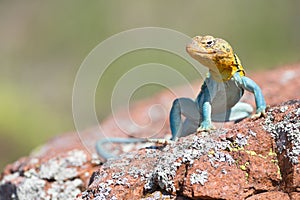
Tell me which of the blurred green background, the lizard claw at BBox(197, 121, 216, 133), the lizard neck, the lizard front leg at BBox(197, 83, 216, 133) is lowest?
the lizard claw at BBox(197, 121, 216, 133)

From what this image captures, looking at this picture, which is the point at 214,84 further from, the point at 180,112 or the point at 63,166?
the point at 63,166

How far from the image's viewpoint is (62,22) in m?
14.2

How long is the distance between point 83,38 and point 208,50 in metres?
10.6

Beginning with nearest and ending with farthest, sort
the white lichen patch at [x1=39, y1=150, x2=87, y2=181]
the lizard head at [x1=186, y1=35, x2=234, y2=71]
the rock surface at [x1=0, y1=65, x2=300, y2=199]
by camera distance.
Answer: the rock surface at [x1=0, y1=65, x2=300, y2=199] < the lizard head at [x1=186, y1=35, x2=234, y2=71] < the white lichen patch at [x1=39, y1=150, x2=87, y2=181]

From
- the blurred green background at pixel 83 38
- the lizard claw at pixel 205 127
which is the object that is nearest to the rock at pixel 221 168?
the lizard claw at pixel 205 127

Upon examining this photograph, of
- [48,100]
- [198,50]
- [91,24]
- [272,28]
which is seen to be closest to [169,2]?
[91,24]

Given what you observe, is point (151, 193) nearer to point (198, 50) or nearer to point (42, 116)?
point (198, 50)

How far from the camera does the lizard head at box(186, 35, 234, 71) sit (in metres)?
3.23

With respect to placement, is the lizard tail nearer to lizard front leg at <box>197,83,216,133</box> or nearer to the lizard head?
lizard front leg at <box>197,83,216,133</box>

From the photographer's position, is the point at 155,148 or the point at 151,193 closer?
the point at 151,193

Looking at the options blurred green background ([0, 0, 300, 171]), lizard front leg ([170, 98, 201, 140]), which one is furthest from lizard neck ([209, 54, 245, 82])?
blurred green background ([0, 0, 300, 171])

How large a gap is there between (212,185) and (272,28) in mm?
10250

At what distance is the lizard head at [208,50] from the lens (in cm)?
323

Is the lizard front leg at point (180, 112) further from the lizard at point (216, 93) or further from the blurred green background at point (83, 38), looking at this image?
the blurred green background at point (83, 38)
